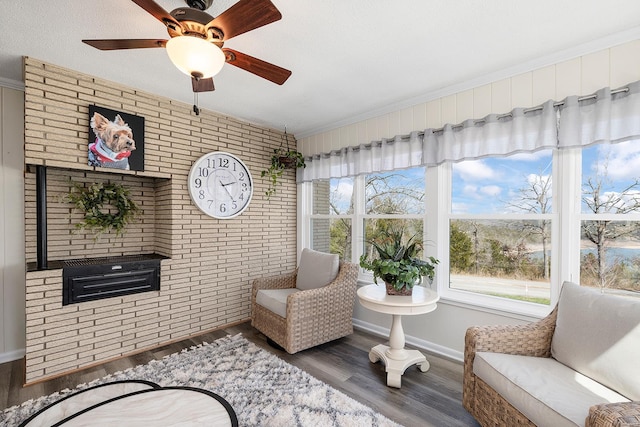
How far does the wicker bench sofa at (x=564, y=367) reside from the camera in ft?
4.34

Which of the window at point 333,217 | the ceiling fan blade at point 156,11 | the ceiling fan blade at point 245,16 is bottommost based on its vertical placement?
the window at point 333,217

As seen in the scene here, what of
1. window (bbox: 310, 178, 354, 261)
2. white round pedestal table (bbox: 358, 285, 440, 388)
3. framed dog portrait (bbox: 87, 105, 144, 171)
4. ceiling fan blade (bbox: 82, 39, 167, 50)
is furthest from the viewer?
window (bbox: 310, 178, 354, 261)

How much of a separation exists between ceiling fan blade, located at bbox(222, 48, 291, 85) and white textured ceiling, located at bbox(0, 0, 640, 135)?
0.30 metres

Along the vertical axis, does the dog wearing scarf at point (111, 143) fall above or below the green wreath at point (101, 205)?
above

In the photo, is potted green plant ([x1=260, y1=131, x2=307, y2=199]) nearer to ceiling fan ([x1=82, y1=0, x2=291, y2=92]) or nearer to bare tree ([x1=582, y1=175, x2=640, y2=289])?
ceiling fan ([x1=82, y1=0, x2=291, y2=92])

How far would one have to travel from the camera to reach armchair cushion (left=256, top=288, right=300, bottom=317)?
282cm

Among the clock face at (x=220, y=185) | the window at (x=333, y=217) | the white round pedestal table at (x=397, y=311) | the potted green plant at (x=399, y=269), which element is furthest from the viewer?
the window at (x=333, y=217)

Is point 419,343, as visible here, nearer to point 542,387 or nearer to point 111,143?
point 542,387

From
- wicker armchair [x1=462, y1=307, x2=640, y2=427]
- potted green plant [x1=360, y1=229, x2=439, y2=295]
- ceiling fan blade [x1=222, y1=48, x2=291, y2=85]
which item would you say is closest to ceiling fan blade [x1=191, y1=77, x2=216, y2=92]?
ceiling fan blade [x1=222, y1=48, x2=291, y2=85]

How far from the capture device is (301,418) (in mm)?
1907

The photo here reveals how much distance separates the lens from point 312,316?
2.83m

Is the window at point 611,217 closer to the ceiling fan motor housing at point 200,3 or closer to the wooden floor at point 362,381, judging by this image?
the wooden floor at point 362,381

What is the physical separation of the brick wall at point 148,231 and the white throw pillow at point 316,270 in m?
0.76

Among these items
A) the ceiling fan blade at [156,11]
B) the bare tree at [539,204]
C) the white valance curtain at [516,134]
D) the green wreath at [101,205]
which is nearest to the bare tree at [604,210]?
the bare tree at [539,204]
